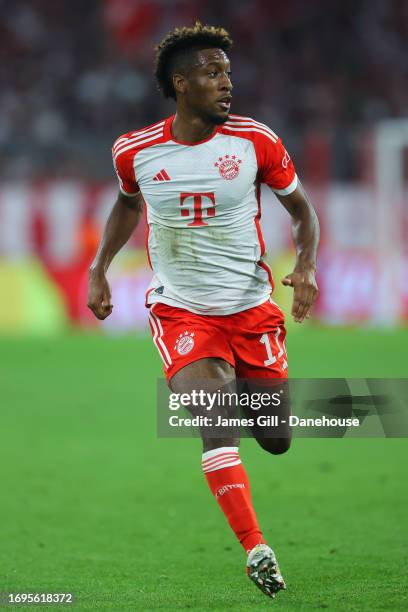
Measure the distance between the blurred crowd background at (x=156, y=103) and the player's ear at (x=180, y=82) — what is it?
1255 centimetres

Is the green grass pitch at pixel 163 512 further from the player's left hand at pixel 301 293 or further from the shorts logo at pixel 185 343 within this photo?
the player's left hand at pixel 301 293

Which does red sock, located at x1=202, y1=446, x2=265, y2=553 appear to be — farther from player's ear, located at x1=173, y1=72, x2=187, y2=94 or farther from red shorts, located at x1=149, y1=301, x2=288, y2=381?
player's ear, located at x1=173, y1=72, x2=187, y2=94

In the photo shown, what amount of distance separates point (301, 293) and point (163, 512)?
2.41m

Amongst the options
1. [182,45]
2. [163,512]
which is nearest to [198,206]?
[182,45]

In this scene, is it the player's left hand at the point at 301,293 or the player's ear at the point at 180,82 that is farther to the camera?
the player's ear at the point at 180,82

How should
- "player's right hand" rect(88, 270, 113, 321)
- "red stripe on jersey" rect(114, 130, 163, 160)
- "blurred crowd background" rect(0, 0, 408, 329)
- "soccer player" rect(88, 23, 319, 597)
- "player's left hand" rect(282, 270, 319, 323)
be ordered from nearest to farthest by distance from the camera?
"player's left hand" rect(282, 270, 319, 323) < "soccer player" rect(88, 23, 319, 597) < "red stripe on jersey" rect(114, 130, 163, 160) < "player's right hand" rect(88, 270, 113, 321) < "blurred crowd background" rect(0, 0, 408, 329)

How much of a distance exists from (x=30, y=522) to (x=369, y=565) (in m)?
2.11

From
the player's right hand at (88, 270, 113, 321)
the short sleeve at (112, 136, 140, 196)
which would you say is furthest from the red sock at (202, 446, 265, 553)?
the short sleeve at (112, 136, 140, 196)

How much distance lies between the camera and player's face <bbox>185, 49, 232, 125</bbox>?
16.4ft

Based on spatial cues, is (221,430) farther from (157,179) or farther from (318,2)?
(318,2)

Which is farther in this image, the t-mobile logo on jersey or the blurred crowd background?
the blurred crowd background

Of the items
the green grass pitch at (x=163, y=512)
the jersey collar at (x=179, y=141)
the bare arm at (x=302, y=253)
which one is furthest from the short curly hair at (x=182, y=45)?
the green grass pitch at (x=163, y=512)

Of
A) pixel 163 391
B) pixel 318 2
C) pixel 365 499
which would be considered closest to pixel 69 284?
pixel 318 2

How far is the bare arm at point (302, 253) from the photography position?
4.91m
